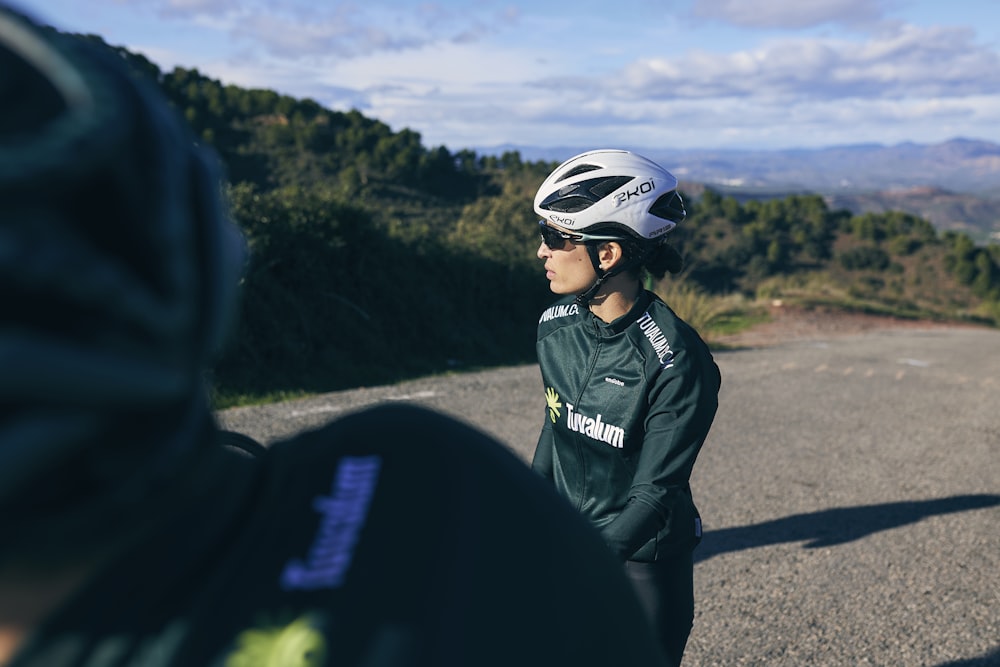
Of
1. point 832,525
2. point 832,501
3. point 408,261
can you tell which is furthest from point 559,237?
point 408,261

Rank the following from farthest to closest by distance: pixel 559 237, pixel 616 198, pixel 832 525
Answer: pixel 832 525 → pixel 559 237 → pixel 616 198

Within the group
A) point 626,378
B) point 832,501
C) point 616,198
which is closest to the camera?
point 626,378

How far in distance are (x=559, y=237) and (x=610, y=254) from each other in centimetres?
20

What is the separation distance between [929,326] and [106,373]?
23.9 metres

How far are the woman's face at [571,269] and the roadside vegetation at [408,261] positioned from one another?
155cm

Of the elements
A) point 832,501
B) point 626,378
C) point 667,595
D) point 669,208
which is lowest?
point 832,501

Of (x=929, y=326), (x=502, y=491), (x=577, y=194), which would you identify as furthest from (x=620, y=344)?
(x=929, y=326)

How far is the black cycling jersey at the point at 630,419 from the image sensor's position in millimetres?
2518

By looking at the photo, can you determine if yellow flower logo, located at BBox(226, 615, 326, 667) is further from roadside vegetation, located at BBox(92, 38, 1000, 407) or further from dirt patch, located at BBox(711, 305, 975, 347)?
dirt patch, located at BBox(711, 305, 975, 347)

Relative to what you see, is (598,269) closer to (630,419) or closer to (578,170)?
(578,170)

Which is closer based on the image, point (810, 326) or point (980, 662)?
point (980, 662)

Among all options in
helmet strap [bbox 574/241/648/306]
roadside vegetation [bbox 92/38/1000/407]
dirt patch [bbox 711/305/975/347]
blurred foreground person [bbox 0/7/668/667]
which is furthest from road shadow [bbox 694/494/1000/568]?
dirt patch [bbox 711/305/975/347]

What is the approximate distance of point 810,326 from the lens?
19.3 metres

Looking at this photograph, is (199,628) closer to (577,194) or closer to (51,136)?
(51,136)
